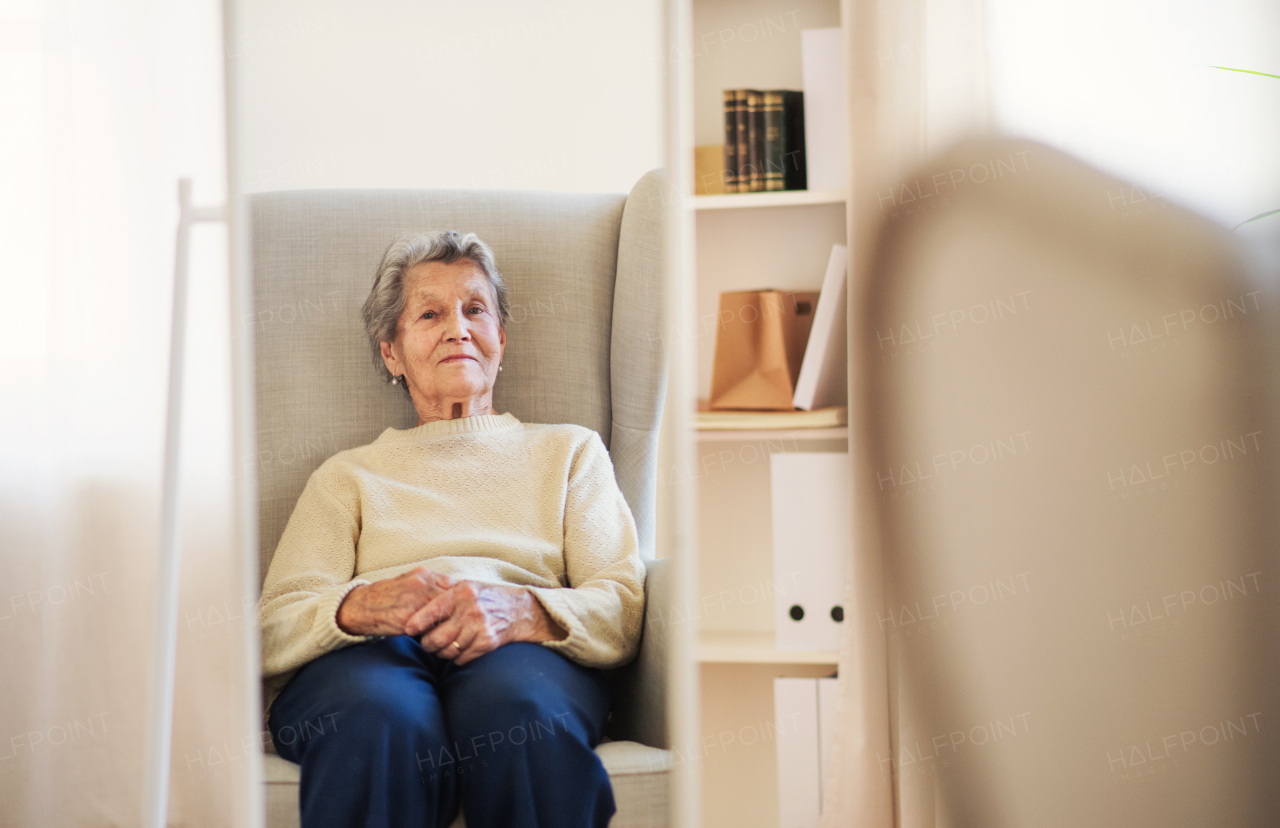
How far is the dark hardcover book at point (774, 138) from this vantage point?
3.49ft

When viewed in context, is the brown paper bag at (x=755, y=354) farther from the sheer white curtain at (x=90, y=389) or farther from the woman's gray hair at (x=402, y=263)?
the sheer white curtain at (x=90, y=389)

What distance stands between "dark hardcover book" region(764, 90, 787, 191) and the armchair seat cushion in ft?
2.28

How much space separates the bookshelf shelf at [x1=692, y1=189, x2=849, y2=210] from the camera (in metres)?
1.03

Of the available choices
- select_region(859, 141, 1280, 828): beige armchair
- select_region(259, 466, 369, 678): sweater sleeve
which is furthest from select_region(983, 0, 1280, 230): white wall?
select_region(259, 466, 369, 678): sweater sleeve

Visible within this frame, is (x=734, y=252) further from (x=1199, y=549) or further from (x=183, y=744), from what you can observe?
(x=183, y=744)

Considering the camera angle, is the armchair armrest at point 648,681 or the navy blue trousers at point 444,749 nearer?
the navy blue trousers at point 444,749

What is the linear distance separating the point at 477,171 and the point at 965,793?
3.27 feet

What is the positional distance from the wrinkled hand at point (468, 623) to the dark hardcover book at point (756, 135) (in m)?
0.60

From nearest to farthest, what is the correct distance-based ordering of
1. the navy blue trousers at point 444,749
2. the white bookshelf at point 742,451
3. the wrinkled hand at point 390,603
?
1. the navy blue trousers at point 444,749
2. the wrinkled hand at point 390,603
3. the white bookshelf at point 742,451

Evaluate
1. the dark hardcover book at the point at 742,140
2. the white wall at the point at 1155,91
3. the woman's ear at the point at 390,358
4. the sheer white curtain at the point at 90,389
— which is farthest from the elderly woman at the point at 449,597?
the white wall at the point at 1155,91

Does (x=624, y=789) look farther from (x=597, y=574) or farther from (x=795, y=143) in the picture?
(x=795, y=143)

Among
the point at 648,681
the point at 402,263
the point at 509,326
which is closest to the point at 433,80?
the point at 402,263

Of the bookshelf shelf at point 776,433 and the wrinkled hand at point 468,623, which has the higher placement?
the bookshelf shelf at point 776,433

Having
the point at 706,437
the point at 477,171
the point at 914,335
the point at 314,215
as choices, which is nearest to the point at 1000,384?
the point at 914,335
